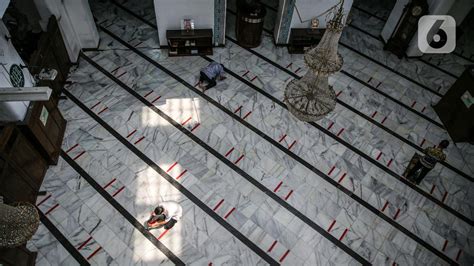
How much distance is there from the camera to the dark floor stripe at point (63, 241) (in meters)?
5.39

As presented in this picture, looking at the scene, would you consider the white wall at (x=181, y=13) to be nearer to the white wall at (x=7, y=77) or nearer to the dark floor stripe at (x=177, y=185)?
the dark floor stripe at (x=177, y=185)

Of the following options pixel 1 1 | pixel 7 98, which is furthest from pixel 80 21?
pixel 7 98

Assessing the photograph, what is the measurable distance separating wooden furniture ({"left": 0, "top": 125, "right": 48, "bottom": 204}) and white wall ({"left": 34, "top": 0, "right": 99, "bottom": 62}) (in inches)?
108

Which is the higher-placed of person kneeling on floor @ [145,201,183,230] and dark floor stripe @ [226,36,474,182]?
dark floor stripe @ [226,36,474,182]

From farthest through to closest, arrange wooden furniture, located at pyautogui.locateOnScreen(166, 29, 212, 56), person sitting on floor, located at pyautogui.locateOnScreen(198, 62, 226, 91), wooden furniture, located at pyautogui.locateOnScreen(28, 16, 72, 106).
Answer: wooden furniture, located at pyautogui.locateOnScreen(166, 29, 212, 56) < person sitting on floor, located at pyautogui.locateOnScreen(198, 62, 226, 91) < wooden furniture, located at pyautogui.locateOnScreen(28, 16, 72, 106)

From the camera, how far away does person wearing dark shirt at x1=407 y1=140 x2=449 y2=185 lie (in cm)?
593

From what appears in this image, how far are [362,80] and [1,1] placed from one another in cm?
740

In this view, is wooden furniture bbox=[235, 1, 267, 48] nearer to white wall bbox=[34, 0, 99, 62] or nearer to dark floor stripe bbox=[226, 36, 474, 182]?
dark floor stripe bbox=[226, 36, 474, 182]

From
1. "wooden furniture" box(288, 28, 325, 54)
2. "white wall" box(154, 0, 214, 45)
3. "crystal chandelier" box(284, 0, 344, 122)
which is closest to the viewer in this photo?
"crystal chandelier" box(284, 0, 344, 122)

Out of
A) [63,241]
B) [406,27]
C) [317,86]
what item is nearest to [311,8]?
[406,27]

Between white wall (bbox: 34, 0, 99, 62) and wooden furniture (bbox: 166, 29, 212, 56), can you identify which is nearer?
white wall (bbox: 34, 0, 99, 62)

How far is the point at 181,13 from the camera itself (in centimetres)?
800

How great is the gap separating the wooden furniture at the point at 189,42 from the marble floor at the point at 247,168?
0.28 m
